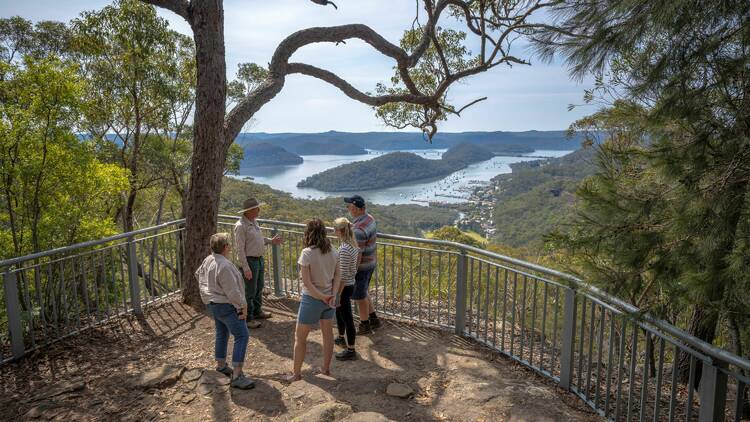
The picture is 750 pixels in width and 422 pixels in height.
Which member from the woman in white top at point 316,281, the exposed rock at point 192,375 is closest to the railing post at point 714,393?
the woman in white top at point 316,281

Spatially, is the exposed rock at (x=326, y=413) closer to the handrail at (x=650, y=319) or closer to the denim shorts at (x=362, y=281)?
the denim shorts at (x=362, y=281)

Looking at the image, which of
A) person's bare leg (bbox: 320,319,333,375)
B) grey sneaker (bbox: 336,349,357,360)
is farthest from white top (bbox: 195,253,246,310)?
grey sneaker (bbox: 336,349,357,360)

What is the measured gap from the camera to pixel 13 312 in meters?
4.79

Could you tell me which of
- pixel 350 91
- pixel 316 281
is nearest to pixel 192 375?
pixel 316 281

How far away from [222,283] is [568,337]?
3261 mm

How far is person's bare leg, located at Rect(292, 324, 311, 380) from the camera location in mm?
4305

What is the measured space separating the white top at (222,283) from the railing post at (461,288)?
2.57 metres

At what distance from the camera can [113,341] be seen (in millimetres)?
5648

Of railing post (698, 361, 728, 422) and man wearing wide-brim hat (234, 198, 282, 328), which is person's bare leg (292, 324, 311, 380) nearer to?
man wearing wide-brim hat (234, 198, 282, 328)

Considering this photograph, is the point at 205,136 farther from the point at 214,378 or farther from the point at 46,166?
the point at 214,378

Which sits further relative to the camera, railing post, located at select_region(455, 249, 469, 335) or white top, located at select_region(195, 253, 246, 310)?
railing post, located at select_region(455, 249, 469, 335)

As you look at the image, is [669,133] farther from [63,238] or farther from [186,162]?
[186,162]

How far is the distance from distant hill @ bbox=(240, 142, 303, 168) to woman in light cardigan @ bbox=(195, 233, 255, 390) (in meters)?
150

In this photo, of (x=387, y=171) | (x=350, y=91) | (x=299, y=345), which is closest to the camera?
(x=299, y=345)
